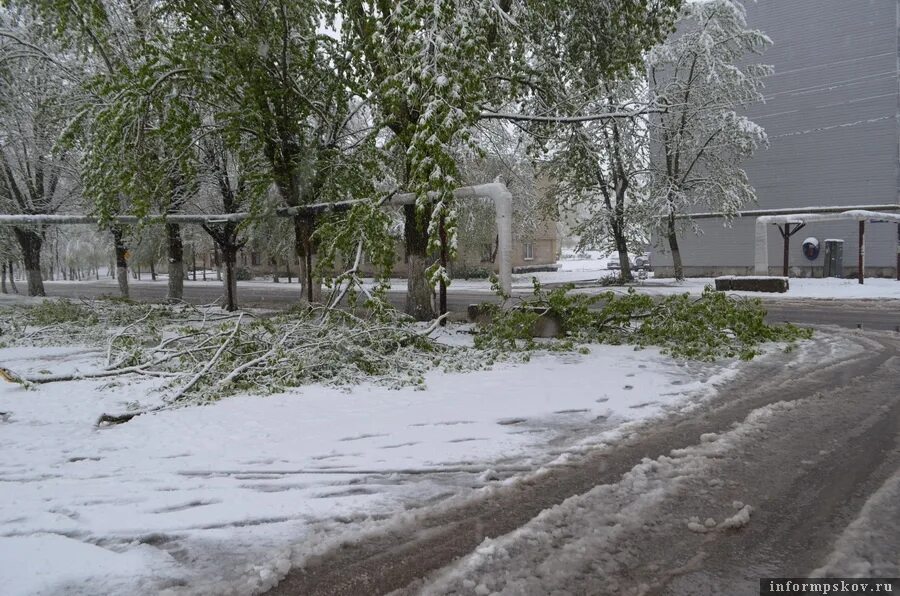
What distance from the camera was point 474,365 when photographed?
762cm

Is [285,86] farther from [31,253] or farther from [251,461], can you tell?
[31,253]

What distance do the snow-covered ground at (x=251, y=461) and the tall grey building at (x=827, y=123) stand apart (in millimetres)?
26357

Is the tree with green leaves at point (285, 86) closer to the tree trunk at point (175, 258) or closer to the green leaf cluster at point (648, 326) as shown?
the green leaf cluster at point (648, 326)

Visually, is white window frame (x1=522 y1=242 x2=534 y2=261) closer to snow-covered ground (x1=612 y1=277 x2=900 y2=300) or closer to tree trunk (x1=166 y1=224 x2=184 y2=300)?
snow-covered ground (x1=612 y1=277 x2=900 y2=300)

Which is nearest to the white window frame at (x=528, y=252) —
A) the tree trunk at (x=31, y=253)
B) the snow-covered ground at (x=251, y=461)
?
the tree trunk at (x=31, y=253)

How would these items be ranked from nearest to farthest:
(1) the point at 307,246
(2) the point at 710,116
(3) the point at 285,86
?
(3) the point at 285,86 → (1) the point at 307,246 → (2) the point at 710,116

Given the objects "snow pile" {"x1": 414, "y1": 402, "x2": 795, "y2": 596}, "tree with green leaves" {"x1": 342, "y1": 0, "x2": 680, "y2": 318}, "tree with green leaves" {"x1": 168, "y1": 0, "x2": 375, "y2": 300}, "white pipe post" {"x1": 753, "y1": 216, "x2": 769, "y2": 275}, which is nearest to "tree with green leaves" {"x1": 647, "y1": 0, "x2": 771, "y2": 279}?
"white pipe post" {"x1": 753, "y1": 216, "x2": 769, "y2": 275}

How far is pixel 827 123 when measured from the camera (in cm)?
2869

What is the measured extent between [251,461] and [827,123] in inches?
1298

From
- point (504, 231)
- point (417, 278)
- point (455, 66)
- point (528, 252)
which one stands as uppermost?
point (455, 66)

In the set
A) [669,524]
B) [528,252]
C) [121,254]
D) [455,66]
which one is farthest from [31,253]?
[528,252]

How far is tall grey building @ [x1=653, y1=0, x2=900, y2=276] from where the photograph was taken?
1060 inches

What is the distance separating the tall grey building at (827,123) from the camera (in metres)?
26.9

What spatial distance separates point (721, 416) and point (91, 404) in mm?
6130
